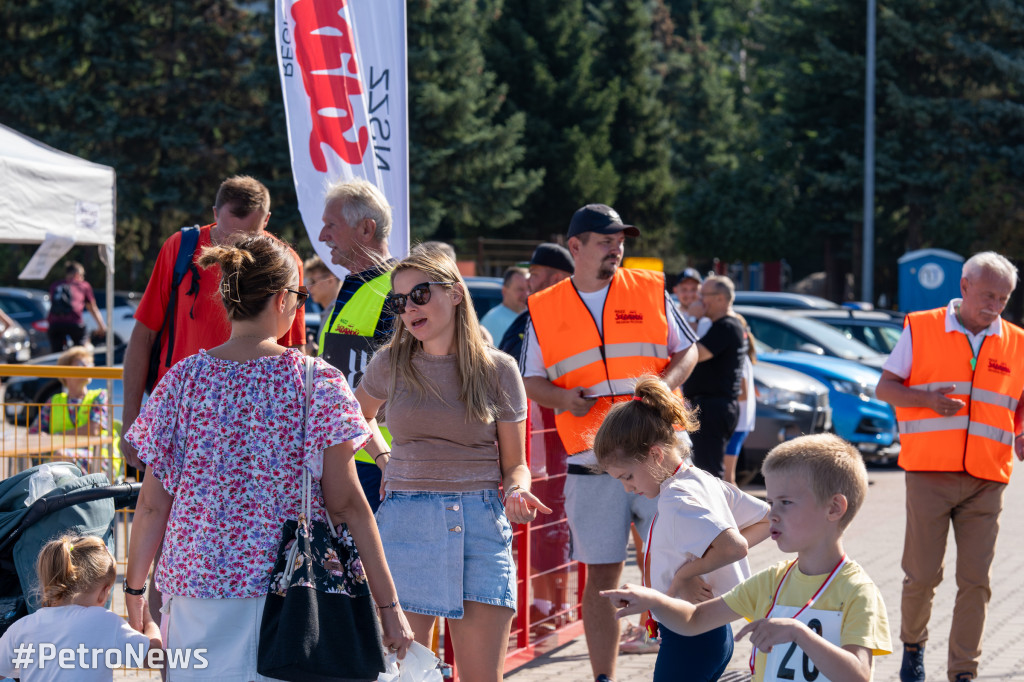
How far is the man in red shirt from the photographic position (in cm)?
496

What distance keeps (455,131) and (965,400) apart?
106ft

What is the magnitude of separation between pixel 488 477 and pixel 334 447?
1068mm

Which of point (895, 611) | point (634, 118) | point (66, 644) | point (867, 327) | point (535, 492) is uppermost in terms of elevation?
point (634, 118)

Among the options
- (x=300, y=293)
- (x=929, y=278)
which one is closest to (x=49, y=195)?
(x=300, y=293)

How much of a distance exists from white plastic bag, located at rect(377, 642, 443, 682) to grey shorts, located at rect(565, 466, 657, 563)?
1.97 m

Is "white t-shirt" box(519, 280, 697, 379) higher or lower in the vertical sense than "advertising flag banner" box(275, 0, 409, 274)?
lower

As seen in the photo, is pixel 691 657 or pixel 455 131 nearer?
pixel 691 657

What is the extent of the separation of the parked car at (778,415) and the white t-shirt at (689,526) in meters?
7.77

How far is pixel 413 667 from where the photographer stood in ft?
11.1

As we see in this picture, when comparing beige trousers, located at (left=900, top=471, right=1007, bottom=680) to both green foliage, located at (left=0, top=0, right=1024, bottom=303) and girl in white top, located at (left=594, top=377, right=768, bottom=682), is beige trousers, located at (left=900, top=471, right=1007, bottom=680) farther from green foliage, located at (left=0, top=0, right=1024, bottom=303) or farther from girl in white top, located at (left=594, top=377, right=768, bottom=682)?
green foliage, located at (left=0, top=0, right=1024, bottom=303)

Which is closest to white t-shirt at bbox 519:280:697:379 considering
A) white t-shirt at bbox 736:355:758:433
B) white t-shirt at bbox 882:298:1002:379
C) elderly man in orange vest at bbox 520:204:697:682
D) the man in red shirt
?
elderly man in orange vest at bbox 520:204:697:682

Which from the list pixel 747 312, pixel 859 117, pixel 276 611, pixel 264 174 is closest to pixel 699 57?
pixel 859 117

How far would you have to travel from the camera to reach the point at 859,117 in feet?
134

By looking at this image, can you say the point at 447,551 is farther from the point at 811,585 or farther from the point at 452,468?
the point at 811,585
